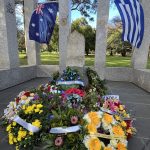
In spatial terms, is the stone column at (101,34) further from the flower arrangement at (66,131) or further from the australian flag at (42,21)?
the flower arrangement at (66,131)

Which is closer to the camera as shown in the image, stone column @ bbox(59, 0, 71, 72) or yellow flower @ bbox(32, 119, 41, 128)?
yellow flower @ bbox(32, 119, 41, 128)

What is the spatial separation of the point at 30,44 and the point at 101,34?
442 cm

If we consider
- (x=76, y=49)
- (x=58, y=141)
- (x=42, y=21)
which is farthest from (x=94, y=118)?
(x=42, y=21)

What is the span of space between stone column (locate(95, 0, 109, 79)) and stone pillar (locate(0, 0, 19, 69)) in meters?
4.12

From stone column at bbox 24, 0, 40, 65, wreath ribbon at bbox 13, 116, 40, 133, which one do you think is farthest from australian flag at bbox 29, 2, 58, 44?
wreath ribbon at bbox 13, 116, 40, 133

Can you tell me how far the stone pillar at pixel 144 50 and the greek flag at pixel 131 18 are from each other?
1496 millimetres

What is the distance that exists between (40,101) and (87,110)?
844 millimetres

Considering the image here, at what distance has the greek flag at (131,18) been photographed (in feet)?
28.7

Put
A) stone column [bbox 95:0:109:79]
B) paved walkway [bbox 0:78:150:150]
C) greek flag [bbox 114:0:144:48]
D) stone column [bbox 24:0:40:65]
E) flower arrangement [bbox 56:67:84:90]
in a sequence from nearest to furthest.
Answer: paved walkway [bbox 0:78:150:150]
flower arrangement [bbox 56:67:84:90]
greek flag [bbox 114:0:144:48]
stone column [bbox 95:0:109:79]
stone column [bbox 24:0:40:65]

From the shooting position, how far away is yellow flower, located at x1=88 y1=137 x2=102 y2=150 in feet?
9.93

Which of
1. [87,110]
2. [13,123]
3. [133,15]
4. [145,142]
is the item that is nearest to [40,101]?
[13,123]

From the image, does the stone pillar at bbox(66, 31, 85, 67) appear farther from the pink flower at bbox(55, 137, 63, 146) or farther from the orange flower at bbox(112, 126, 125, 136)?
the pink flower at bbox(55, 137, 63, 146)

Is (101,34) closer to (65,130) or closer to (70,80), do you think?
(70,80)

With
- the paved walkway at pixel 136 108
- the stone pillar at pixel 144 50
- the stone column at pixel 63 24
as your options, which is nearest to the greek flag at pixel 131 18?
the stone pillar at pixel 144 50
